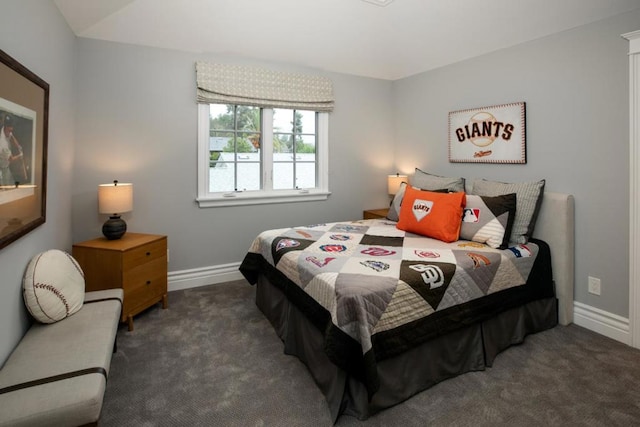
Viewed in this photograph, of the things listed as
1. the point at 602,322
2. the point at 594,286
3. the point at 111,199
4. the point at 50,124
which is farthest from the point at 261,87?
the point at 602,322

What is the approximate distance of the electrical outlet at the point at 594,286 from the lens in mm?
2591

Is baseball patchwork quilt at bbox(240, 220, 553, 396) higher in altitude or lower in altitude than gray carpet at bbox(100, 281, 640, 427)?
higher

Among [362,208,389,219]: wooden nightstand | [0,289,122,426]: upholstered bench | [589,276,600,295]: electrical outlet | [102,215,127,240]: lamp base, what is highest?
[362,208,389,219]: wooden nightstand

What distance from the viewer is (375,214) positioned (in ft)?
13.5

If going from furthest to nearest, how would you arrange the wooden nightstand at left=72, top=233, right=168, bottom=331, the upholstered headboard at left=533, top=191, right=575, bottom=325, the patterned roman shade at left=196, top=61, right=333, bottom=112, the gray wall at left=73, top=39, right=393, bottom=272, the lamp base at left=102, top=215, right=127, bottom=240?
the patterned roman shade at left=196, top=61, right=333, bottom=112 → the gray wall at left=73, top=39, right=393, bottom=272 → the lamp base at left=102, top=215, right=127, bottom=240 → the upholstered headboard at left=533, top=191, right=575, bottom=325 → the wooden nightstand at left=72, top=233, right=168, bottom=331

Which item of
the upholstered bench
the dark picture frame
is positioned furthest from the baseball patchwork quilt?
the dark picture frame

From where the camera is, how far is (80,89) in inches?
117

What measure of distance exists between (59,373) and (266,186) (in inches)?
106

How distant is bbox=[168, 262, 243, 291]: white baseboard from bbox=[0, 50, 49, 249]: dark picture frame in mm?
1517

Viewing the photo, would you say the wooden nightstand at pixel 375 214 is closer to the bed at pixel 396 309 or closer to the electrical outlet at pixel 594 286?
the bed at pixel 396 309

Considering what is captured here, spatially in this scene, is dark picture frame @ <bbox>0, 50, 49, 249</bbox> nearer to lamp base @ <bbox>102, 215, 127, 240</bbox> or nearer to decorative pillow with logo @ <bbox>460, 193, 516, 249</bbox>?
lamp base @ <bbox>102, 215, 127, 240</bbox>

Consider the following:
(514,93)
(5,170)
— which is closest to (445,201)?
(514,93)

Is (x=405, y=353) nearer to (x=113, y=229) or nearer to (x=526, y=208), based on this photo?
(x=526, y=208)

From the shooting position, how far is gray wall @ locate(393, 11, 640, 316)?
2.43 metres
